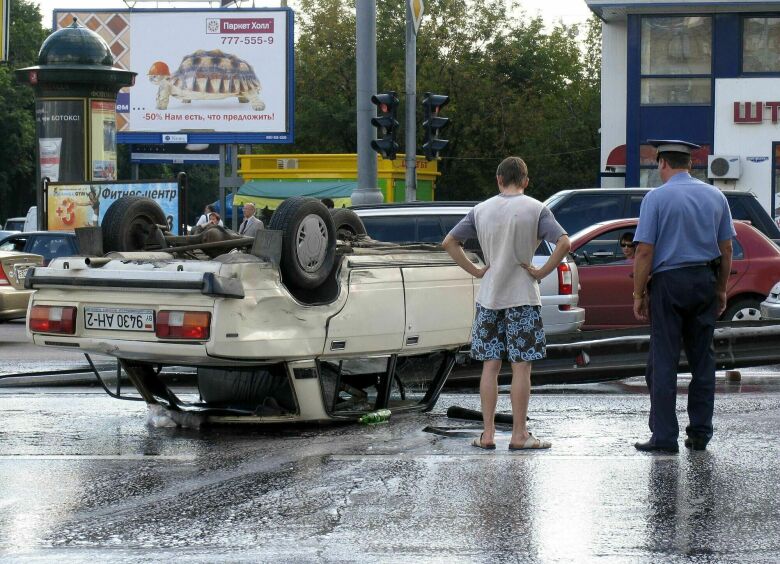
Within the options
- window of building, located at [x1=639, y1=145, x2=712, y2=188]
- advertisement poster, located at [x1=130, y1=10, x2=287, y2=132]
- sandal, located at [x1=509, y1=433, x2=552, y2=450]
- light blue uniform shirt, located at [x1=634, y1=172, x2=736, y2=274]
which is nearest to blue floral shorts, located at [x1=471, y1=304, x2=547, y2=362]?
sandal, located at [x1=509, y1=433, x2=552, y2=450]

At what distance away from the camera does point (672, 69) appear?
3297cm

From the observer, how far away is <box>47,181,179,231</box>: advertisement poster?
23.4m

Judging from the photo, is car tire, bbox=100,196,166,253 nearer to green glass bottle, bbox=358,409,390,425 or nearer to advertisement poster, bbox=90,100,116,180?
green glass bottle, bbox=358,409,390,425

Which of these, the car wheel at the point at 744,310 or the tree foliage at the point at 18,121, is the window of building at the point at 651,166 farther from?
the tree foliage at the point at 18,121

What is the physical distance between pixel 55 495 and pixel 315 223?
2.43 metres

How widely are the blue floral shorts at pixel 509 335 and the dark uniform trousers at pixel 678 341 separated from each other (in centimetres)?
62

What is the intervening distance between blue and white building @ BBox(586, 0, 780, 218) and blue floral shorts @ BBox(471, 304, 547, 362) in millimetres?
25366

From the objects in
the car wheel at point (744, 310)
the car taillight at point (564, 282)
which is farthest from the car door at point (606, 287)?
the car taillight at point (564, 282)

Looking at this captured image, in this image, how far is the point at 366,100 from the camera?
20625 mm

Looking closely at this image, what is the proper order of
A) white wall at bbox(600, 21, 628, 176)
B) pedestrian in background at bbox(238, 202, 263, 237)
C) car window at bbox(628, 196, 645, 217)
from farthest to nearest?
white wall at bbox(600, 21, 628, 176) → pedestrian in background at bbox(238, 202, 263, 237) → car window at bbox(628, 196, 645, 217)

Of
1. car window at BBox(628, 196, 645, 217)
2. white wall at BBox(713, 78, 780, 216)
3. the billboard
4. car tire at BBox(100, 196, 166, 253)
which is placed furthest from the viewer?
the billboard

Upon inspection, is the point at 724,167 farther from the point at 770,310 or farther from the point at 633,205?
the point at 770,310

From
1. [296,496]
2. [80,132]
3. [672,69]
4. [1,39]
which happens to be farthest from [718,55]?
[296,496]

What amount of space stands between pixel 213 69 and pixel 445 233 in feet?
100
